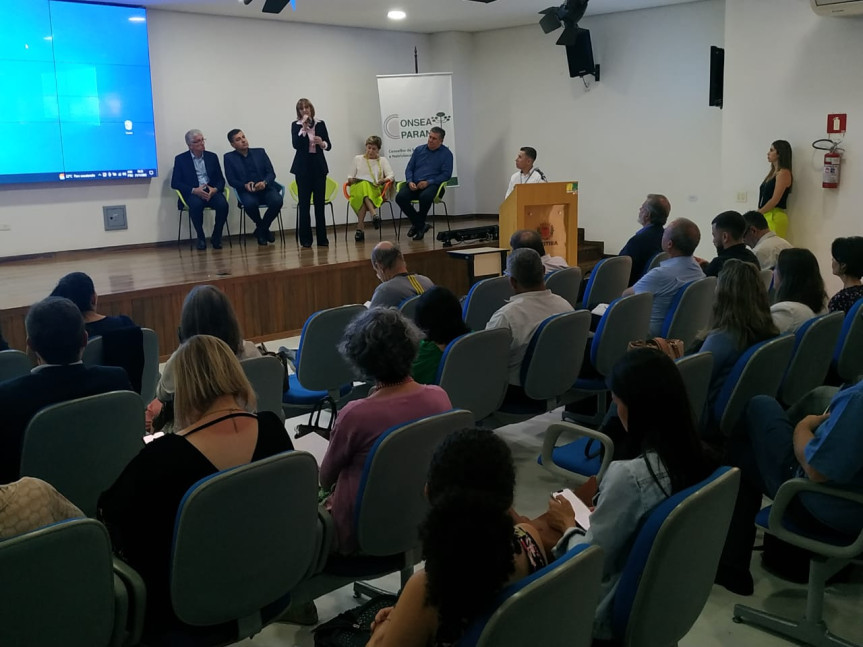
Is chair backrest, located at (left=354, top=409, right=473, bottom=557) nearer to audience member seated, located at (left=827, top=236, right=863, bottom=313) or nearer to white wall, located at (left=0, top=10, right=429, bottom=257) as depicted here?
audience member seated, located at (left=827, top=236, right=863, bottom=313)

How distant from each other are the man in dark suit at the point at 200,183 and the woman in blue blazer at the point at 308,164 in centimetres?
90

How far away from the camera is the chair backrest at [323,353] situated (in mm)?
3832

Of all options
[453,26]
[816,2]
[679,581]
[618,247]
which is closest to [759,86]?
[816,2]

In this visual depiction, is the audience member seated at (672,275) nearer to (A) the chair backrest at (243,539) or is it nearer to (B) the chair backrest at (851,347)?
(B) the chair backrest at (851,347)

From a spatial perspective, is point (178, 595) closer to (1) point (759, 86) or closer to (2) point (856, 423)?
(2) point (856, 423)

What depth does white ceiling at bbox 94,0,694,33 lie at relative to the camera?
8.86 m

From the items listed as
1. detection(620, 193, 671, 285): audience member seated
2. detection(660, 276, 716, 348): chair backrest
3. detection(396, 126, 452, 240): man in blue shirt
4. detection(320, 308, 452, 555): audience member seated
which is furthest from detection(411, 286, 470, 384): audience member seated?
detection(396, 126, 452, 240): man in blue shirt

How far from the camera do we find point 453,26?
10727mm

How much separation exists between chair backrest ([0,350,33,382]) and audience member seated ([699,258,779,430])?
8.73 feet

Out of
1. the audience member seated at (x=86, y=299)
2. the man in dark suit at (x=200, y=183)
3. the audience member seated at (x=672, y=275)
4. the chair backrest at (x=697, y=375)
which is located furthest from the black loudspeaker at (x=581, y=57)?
the chair backrest at (x=697, y=375)

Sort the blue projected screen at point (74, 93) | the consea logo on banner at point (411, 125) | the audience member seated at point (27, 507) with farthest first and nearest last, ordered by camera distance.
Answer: the consea logo on banner at point (411, 125) → the blue projected screen at point (74, 93) → the audience member seated at point (27, 507)

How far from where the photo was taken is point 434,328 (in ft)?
11.1

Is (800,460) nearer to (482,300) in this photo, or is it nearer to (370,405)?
(370,405)

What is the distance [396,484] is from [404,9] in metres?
8.23
